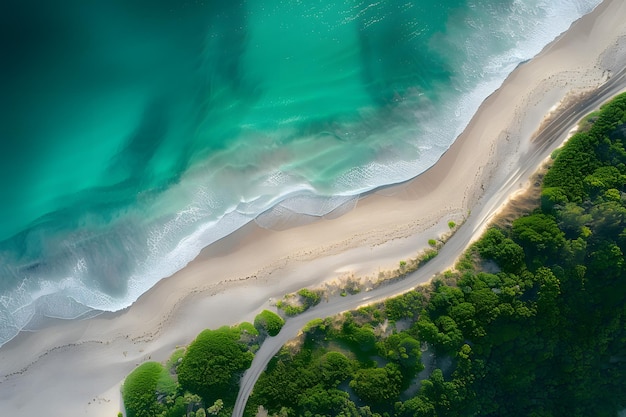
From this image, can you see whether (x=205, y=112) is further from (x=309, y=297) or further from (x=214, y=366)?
(x=214, y=366)

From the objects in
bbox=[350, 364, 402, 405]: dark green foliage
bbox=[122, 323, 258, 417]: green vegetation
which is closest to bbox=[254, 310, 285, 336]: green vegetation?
bbox=[122, 323, 258, 417]: green vegetation

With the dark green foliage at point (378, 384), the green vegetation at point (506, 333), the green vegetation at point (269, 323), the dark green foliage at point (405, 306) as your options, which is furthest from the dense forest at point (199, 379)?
the dark green foliage at point (405, 306)

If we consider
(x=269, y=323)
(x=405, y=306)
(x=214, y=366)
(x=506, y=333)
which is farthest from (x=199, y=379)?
(x=506, y=333)

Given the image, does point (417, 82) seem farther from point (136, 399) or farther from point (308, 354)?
point (136, 399)

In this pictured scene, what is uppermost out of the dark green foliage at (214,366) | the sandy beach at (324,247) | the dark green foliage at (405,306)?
the sandy beach at (324,247)

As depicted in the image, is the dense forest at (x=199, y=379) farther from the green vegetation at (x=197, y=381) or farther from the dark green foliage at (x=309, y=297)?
the dark green foliage at (x=309, y=297)

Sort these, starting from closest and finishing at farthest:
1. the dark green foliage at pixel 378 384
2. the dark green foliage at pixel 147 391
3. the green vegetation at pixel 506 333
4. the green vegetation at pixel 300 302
A: the dark green foliage at pixel 378 384 < the green vegetation at pixel 506 333 < the dark green foliage at pixel 147 391 < the green vegetation at pixel 300 302
